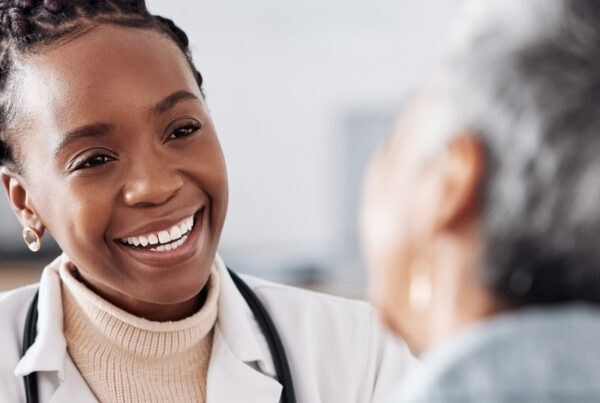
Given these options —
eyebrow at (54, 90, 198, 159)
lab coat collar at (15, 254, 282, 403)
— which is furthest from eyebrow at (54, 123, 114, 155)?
lab coat collar at (15, 254, 282, 403)

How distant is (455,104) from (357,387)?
697 mm

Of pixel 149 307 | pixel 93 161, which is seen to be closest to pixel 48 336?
pixel 149 307

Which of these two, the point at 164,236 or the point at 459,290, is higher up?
the point at 459,290

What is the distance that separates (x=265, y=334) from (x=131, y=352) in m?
0.20

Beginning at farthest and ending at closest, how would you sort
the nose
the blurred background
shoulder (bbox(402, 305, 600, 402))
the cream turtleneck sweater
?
the blurred background, the cream turtleneck sweater, the nose, shoulder (bbox(402, 305, 600, 402))

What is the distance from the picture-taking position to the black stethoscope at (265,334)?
3.32ft

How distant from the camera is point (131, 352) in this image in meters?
1.05

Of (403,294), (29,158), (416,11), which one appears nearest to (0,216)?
(416,11)

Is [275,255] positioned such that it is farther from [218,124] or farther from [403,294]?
[403,294]

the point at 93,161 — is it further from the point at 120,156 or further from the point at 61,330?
Result: the point at 61,330

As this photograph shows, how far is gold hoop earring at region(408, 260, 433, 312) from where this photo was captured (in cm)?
55

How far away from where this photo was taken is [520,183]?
1.64ft

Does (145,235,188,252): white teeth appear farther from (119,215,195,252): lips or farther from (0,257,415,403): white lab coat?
(0,257,415,403): white lab coat

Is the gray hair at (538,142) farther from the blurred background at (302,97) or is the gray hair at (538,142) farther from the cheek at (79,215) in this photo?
the blurred background at (302,97)
